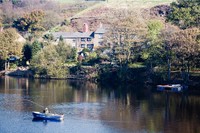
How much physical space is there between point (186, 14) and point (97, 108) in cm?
4244

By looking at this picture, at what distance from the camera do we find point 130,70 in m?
90.8

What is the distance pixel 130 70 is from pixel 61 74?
14.4 m

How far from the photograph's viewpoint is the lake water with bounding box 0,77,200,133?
169ft

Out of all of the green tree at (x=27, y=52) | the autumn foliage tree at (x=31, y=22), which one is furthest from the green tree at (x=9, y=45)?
the autumn foliage tree at (x=31, y=22)

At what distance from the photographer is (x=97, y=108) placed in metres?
62.6

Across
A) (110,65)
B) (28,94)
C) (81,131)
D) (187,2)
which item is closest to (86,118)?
(81,131)

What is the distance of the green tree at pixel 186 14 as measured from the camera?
9688 centimetres

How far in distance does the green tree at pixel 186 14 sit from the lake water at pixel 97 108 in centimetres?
2020

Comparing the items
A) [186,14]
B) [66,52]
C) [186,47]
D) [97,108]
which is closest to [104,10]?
[66,52]

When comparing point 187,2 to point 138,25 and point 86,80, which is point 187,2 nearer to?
point 138,25

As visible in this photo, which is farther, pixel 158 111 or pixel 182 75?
pixel 182 75

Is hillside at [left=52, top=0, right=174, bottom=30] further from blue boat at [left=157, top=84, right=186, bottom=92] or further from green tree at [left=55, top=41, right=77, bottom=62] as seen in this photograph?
blue boat at [left=157, top=84, right=186, bottom=92]

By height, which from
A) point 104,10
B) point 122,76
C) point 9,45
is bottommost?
point 122,76

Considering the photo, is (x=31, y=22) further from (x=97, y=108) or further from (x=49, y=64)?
(x=97, y=108)
